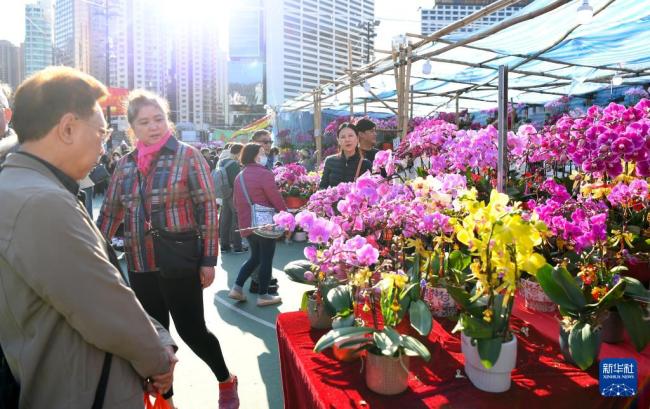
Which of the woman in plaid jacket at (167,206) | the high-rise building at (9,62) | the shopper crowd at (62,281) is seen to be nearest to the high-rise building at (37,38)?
the high-rise building at (9,62)

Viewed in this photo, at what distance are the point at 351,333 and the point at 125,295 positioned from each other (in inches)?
23.0

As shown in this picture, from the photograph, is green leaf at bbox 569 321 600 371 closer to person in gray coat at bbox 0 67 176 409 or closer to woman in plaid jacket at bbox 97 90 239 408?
person in gray coat at bbox 0 67 176 409

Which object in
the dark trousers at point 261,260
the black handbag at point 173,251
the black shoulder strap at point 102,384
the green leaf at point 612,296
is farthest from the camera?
the dark trousers at point 261,260

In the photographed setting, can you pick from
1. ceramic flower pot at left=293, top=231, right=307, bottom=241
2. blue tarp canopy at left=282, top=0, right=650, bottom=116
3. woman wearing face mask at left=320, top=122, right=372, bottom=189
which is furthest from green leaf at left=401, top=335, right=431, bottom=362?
ceramic flower pot at left=293, top=231, right=307, bottom=241

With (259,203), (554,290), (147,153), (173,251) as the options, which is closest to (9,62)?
(259,203)

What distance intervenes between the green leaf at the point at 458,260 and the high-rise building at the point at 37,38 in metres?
18.5

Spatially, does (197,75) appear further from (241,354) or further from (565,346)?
(565,346)

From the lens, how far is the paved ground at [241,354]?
2.40 m

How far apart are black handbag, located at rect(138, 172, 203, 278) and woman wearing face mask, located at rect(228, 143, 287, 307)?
1622 millimetres

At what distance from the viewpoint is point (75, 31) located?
20297 millimetres

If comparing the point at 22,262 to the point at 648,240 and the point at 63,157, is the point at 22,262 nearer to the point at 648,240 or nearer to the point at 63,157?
the point at 63,157

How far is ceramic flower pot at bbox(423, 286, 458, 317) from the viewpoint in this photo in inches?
65.1

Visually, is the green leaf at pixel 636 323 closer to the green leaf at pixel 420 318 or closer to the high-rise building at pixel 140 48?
the green leaf at pixel 420 318

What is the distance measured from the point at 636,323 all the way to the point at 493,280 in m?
0.52
